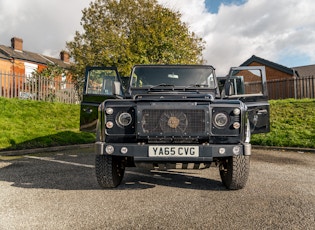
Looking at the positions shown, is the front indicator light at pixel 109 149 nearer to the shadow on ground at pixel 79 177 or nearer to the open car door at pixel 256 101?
the shadow on ground at pixel 79 177

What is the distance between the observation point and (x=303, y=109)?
484 inches

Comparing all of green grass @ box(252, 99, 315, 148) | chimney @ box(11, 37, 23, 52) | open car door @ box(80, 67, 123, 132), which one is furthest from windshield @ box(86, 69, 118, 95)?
chimney @ box(11, 37, 23, 52)

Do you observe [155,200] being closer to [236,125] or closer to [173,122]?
[173,122]

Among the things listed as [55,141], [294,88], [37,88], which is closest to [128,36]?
[37,88]

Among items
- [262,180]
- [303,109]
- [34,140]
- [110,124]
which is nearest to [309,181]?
[262,180]

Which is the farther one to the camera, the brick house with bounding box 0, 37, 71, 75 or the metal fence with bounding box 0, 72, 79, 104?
the brick house with bounding box 0, 37, 71, 75

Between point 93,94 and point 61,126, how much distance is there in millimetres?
6287

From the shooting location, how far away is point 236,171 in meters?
3.67

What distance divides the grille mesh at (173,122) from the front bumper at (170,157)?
0.70ft

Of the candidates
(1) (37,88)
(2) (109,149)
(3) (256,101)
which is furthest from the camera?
(1) (37,88)

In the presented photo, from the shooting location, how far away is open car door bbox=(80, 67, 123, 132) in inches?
196

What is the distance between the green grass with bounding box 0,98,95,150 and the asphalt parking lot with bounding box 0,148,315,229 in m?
3.08

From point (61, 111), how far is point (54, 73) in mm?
15958

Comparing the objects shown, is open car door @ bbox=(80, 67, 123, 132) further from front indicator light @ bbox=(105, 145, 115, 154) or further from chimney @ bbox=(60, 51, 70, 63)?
chimney @ bbox=(60, 51, 70, 63)
